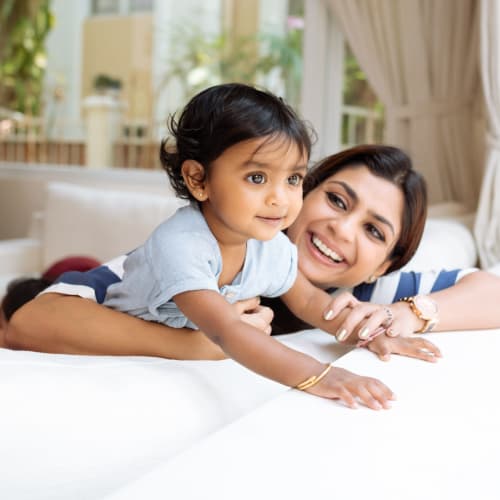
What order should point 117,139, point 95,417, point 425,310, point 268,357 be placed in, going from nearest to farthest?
point 95,417 < point 268,357 < point 425,310 < point 117,139

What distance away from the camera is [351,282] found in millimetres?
1562

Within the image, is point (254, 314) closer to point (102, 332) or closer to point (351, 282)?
point (102, 332)

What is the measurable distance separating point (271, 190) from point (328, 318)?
29 cm

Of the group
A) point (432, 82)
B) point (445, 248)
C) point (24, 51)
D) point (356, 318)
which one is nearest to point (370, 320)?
point (356, 318)

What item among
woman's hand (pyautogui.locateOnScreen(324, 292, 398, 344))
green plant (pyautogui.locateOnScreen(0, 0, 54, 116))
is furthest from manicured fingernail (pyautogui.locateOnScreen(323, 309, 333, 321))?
green plant (pyautogui.locateOnScreen(0, 0, 54, 116))

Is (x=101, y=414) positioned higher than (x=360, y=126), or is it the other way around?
(x=360, y=126)

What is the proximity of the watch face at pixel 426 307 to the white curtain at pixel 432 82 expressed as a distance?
5.59 ft

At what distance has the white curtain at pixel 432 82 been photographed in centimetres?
284

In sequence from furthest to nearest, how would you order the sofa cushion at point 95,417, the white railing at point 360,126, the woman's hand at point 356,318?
the white railing at point 360,126, the woman's hand at point 356,318, the sofa cushion at point 95,417

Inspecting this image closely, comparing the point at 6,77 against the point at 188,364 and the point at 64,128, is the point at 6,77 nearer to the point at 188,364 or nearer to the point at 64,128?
the point at 64,128

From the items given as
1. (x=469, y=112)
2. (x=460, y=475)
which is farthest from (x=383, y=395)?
(x=469, y=112)

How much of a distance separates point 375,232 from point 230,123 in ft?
2.01

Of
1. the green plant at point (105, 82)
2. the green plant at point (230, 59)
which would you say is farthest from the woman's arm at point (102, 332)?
the green plant at point (105, 82)

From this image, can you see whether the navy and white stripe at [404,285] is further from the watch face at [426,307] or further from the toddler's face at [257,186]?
the toddler's face at [257,186]
